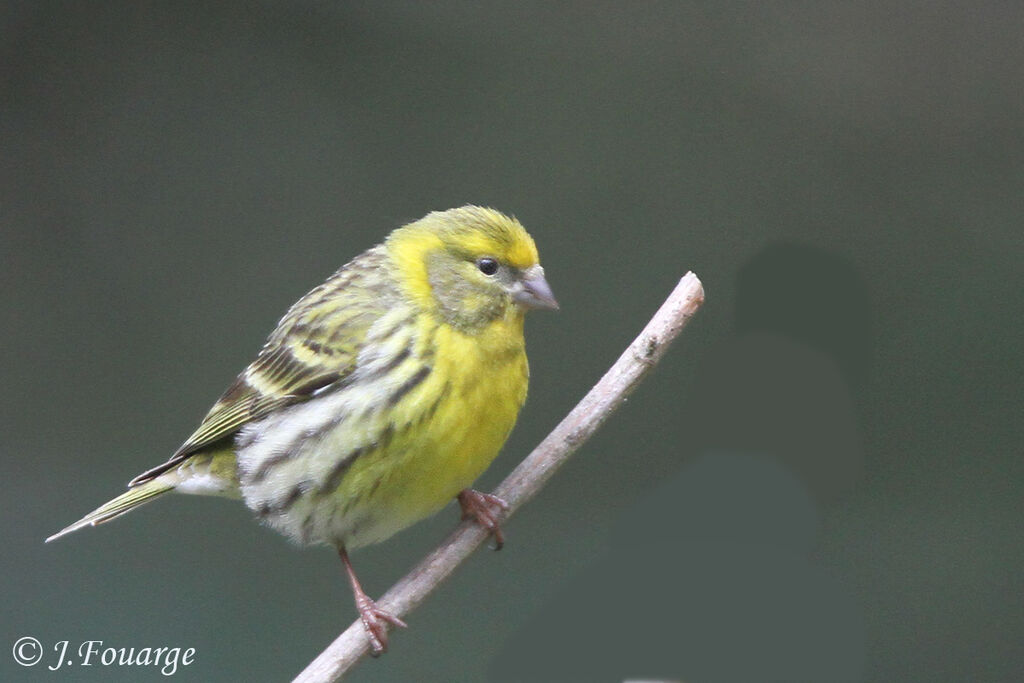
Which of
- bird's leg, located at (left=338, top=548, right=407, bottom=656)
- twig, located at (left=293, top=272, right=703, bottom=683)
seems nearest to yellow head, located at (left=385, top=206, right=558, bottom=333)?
twig, located at (left=293, top=272, right=703, bottom=683)

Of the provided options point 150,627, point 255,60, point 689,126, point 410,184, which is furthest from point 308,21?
point 150,627

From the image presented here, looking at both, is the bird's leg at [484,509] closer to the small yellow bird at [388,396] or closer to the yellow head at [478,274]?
the small yellow bird at [388,396]

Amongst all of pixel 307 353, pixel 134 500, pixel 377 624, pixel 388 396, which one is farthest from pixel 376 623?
pixel 134 500

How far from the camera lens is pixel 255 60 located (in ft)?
15.6

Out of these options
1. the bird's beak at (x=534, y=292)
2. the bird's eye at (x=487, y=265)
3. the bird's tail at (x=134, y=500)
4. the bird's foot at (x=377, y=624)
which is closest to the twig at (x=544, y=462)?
the bird's foot at (x=377, y=624)

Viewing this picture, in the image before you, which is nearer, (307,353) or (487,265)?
(487,265)

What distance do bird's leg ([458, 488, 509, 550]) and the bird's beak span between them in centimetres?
41

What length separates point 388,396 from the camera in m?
2.61

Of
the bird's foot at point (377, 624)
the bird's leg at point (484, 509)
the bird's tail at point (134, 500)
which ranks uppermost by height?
the bird's leg at point (484, 509)

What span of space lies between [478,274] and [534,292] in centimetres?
13

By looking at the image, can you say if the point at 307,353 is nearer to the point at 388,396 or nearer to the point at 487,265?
the point at 388,396

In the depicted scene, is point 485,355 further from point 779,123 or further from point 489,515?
point 779,123

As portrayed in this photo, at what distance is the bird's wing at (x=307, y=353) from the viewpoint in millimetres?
2770

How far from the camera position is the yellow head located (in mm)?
2707
